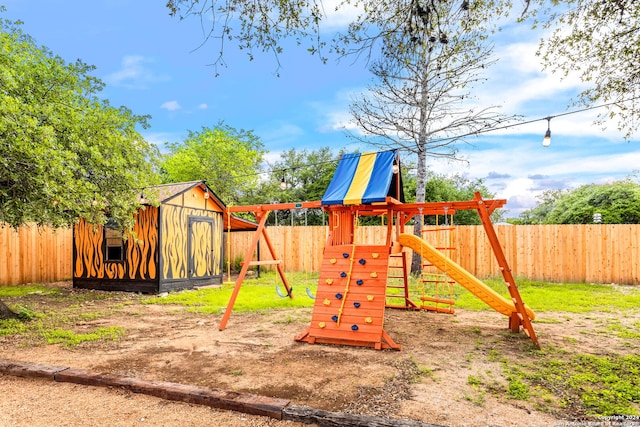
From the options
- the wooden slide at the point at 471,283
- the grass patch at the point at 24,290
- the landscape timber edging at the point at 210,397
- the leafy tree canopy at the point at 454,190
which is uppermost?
the leafy tree canopy at the point at 454,190

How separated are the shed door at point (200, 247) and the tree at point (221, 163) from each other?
797 cm

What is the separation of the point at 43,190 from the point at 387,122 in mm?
9956

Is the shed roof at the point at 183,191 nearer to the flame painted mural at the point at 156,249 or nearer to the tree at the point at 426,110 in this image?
the flame painted mural at the point at 156,249

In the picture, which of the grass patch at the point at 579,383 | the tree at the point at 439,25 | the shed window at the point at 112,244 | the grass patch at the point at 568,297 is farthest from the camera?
the shed window at the point at 112,244

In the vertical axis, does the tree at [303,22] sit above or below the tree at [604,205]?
above

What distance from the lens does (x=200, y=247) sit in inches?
484

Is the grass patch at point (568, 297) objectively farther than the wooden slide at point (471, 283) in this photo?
Yes

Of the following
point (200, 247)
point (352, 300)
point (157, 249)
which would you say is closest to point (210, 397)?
point (352, 300)

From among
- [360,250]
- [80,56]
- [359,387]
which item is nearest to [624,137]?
[360,250]

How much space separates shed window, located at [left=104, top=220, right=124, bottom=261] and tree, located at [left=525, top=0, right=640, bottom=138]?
10929 mm

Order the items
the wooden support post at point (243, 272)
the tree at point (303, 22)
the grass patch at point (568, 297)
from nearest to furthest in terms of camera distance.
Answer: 1. the tree at point (303, 22)
2. the wooden support post at point (243, 272)
3. the grass patch at point (568, 297)

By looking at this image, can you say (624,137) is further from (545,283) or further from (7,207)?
(7,207)

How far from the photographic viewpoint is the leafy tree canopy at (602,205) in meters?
15.6

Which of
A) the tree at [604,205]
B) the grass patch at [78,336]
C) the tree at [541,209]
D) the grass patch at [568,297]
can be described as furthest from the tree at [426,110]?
the tree at [541,209]
